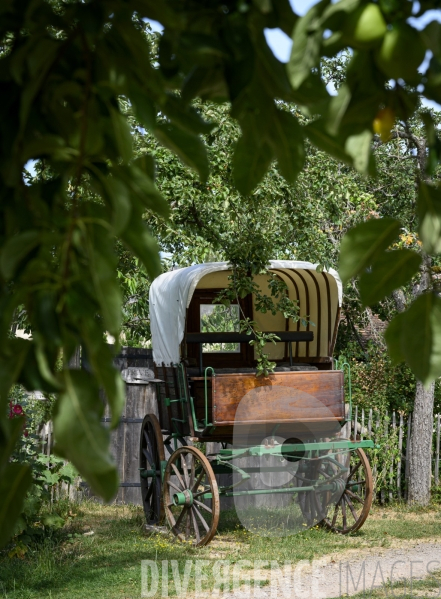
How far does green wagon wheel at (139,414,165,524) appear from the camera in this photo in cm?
809

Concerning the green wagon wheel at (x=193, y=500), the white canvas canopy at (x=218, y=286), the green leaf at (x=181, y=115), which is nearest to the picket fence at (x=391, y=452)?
the white canvas canopy at (x=218, y=286)

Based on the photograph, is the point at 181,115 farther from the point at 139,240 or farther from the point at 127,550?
the point at 127,550

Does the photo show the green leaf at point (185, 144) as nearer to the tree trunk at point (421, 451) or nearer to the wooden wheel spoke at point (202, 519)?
the wooden wheel spoke at point (202, 519)

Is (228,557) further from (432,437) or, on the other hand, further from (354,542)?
(432,437)

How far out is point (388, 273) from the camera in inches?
28.8

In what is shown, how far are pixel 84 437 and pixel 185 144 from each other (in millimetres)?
Result: 367

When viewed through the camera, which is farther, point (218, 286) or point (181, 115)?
point (218, 286)

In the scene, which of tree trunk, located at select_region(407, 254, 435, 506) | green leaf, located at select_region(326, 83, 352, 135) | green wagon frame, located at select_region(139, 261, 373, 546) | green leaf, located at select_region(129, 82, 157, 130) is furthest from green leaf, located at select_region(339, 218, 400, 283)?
tree trunk, located at select_region(407, 254, 435, 506)

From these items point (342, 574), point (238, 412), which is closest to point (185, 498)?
point (238, 412)

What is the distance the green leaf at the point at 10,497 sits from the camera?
2.13 feet

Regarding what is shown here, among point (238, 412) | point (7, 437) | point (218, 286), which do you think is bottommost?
point (238, 412)

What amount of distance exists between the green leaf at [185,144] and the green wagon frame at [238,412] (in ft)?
20.2

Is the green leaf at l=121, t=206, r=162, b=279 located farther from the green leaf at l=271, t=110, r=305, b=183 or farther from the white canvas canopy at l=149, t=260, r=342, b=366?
the white canvas canopy at l=149, t=260, r=342, b=366

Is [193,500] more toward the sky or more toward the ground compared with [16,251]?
more toward the ground
